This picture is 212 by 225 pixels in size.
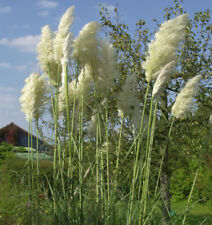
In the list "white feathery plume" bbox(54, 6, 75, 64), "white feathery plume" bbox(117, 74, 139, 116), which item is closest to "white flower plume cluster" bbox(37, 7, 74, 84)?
"white feathery plume" bbox(54, 6, 75, 64)

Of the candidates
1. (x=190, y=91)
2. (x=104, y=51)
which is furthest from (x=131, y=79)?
(x=190, y=91)

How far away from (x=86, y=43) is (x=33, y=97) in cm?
62

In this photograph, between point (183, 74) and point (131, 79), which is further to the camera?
point (183, 74)

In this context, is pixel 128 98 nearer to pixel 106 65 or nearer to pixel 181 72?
pixel 106 65

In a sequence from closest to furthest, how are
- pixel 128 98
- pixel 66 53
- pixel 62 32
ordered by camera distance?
pixel 66 53 → pixel 62 32 → pixel 128 98

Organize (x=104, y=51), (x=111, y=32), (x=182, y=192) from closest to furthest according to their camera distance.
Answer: (x=104, y=51), (x=111, y=32), (x=182, y=192)

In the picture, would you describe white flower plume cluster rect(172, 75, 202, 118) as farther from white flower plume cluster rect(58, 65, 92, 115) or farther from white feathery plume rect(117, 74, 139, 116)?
white flower plume cluster rect(58, 65, 92, 115)

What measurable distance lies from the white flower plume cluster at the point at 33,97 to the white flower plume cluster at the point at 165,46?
0.87 meters

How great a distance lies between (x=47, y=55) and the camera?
9.16 ft

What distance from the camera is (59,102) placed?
2.84 m

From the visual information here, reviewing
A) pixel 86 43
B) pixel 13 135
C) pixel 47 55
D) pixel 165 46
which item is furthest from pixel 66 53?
pixel 13 135

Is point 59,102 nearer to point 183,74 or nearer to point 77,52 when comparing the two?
point 77,52

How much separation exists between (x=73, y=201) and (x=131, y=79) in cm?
108

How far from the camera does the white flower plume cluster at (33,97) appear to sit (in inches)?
111
